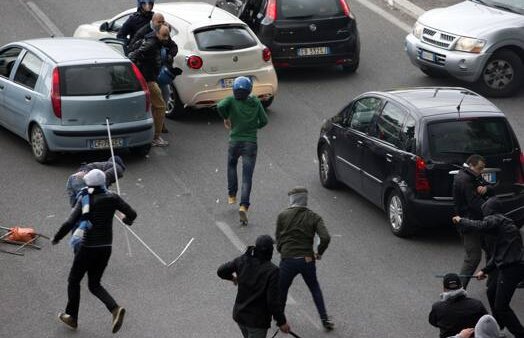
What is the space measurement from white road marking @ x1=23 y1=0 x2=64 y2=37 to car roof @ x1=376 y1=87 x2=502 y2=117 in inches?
464

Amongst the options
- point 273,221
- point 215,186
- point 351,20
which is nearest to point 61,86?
point 215,186

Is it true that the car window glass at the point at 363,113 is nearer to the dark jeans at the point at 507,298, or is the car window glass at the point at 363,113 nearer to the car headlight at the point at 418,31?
the dark jeans at the point at 507,298

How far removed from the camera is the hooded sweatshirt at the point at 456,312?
34.3 feet

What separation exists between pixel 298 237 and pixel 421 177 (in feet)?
10.1

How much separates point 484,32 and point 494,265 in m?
9.45

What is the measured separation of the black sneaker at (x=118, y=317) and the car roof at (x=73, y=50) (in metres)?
Answer: 6.28

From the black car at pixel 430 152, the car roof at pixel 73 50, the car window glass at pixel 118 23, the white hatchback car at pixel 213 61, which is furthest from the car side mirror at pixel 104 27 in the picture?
the black car at pixel 430 152

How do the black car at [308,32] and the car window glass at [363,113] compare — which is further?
the black car at [308,32]

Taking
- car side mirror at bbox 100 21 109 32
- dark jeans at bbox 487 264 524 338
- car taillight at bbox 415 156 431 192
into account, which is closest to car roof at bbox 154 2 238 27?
car side mirror at bbox 100 21 109 32

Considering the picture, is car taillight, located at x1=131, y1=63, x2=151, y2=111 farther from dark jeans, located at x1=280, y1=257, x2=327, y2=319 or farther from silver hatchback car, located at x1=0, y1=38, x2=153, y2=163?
dark jeans, located at x1=280, y1=257, x2=327, y2=319

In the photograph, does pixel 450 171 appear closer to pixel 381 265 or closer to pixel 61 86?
pixel 381 265

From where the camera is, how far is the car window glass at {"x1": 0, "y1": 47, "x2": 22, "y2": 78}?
1831 centimetres

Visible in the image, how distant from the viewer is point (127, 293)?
13078 millimetres

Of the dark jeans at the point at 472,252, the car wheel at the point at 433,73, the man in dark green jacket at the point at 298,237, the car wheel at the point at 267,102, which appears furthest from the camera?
the car wheel at the point at 433,73
